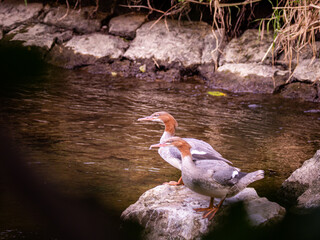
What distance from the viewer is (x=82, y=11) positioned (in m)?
10.3

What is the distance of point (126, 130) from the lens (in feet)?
18.9

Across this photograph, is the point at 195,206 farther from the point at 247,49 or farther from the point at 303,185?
the point at 247,49

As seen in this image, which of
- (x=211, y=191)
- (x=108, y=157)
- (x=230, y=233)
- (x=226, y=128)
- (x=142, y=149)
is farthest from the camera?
(x=226, y=128)

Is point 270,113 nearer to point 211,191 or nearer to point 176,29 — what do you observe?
point 176,29

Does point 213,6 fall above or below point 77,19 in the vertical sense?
above

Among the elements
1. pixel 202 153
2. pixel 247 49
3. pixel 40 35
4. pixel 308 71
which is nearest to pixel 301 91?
pixel 308 71

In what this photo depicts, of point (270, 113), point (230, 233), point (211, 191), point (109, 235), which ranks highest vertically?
point (230, 233)

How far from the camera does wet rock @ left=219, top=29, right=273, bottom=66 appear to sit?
864 centimetres

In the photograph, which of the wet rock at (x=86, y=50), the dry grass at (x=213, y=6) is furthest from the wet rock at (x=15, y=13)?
the dry grass at (x=213, y=6)

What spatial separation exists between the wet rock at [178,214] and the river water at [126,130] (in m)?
0.36

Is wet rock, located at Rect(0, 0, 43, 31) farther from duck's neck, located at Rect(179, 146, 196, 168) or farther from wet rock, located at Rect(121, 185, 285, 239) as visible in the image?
duck's neck, located at Rect(179, 146, 196, 168)

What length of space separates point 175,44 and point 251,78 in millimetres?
2048

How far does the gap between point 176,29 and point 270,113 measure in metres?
3.61

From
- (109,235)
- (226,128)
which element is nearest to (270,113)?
(226,128)
